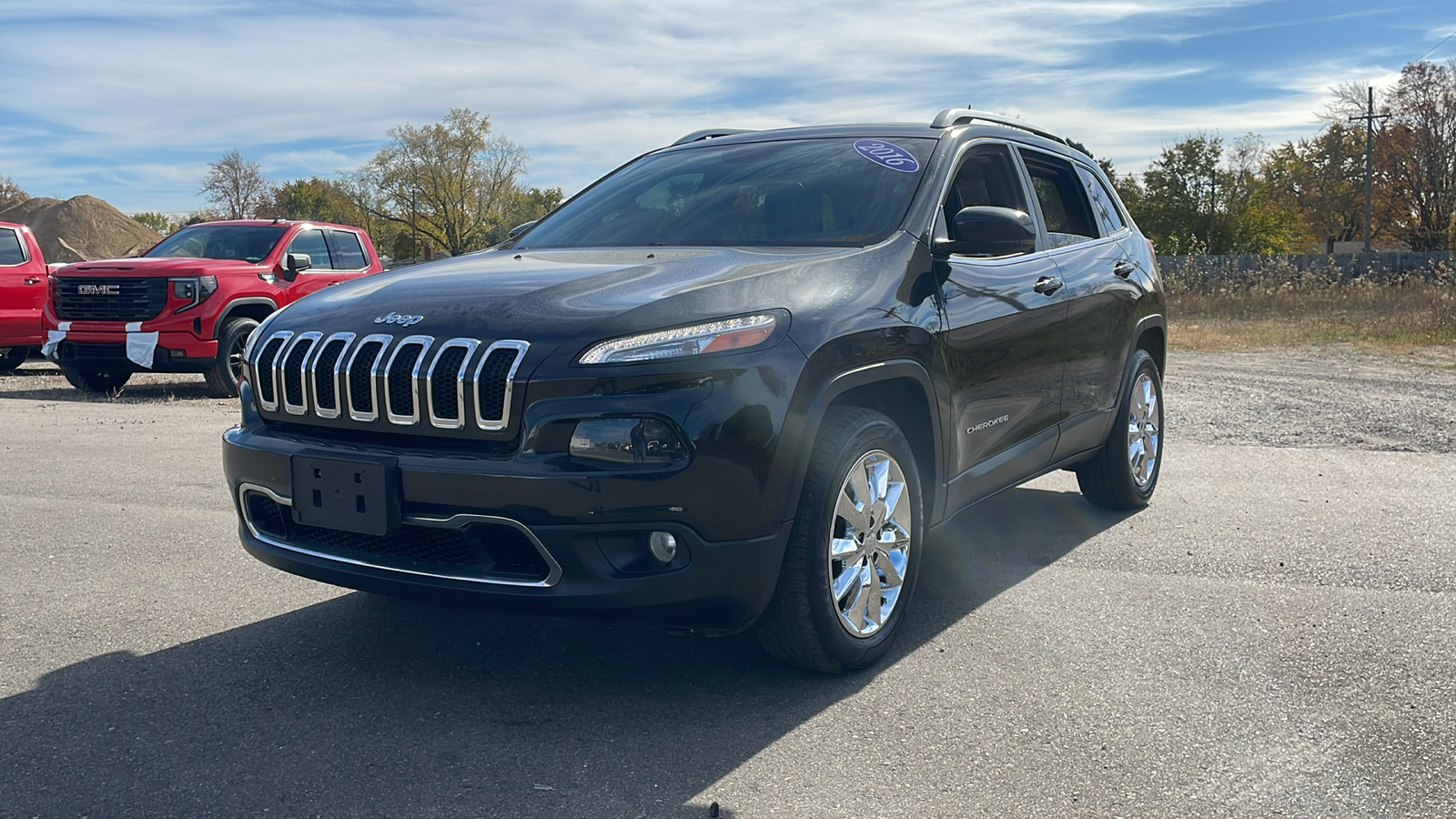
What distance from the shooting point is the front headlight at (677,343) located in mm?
3100

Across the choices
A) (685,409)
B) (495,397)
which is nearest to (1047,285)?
(685,409)

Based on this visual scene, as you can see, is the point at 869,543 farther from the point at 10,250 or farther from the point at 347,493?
the point at 10,250

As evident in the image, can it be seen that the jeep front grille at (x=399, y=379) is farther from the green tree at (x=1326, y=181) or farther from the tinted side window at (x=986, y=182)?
the green tree at (x=1326, y=181)

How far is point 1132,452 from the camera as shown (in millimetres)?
6043

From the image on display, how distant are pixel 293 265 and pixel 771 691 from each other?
9.89 metres

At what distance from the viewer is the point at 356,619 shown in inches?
166

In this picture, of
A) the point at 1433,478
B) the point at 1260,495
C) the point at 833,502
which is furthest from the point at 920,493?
the point at 1433,478

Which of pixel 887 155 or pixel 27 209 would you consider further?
pixel 27 209

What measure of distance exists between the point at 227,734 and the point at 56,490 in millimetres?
4083

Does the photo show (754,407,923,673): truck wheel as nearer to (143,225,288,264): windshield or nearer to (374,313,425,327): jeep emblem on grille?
(374,313,425,327): jeep emblem on grille

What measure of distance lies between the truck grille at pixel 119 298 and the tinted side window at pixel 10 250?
3.04 m

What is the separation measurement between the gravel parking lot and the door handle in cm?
116

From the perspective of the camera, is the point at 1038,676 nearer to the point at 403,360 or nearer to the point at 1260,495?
the point at 403,360

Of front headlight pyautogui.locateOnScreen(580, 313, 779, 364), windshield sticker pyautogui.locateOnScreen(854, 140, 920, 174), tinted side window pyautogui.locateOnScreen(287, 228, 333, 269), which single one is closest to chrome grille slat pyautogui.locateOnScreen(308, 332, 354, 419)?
front headlight pyautogui.locateOnScreen(580, 313, 779, 364)
